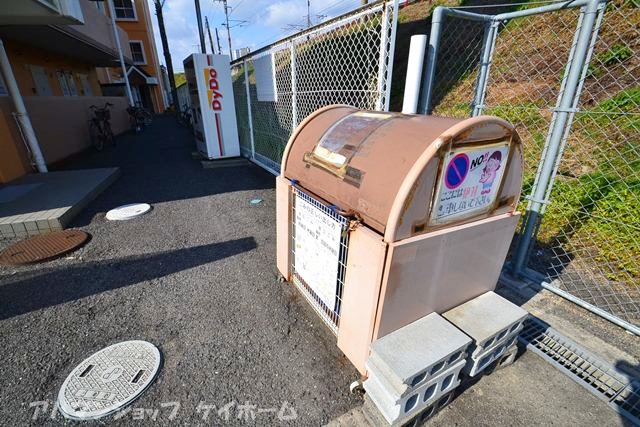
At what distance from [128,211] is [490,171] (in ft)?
15.5

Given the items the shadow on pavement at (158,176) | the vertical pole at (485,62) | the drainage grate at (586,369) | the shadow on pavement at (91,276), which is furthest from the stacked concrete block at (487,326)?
the shadow on pavement at (158,176)

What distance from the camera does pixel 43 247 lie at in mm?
3338

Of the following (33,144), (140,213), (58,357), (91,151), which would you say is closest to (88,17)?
(91,151)

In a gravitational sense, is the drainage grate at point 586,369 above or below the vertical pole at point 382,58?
below

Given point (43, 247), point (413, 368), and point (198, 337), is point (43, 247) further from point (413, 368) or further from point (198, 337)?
point (413, 368)

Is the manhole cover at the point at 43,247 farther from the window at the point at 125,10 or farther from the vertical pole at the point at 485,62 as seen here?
the window at the point at 125,10

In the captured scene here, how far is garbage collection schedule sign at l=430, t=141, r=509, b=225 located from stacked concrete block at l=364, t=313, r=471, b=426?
0.65m

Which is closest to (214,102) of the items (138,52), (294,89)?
(294,89)

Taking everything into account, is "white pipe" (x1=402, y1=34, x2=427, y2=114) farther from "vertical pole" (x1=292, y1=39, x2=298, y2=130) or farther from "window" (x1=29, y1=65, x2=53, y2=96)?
"window" (x1=29, y1=65, x2=53, y2=96)

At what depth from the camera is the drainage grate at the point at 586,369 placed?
1726 millimetres

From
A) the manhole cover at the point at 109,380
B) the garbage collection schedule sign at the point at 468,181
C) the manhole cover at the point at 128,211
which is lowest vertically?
the manhole cover at the point at 109,380

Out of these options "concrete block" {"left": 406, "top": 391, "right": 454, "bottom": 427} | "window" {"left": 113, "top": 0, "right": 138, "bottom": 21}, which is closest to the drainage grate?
"concrete block" {"left": 406, "top": 391, "right": 454, "bottom": 427}

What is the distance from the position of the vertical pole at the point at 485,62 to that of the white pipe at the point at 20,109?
7571 mm

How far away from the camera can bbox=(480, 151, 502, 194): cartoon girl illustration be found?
1.70 metres
